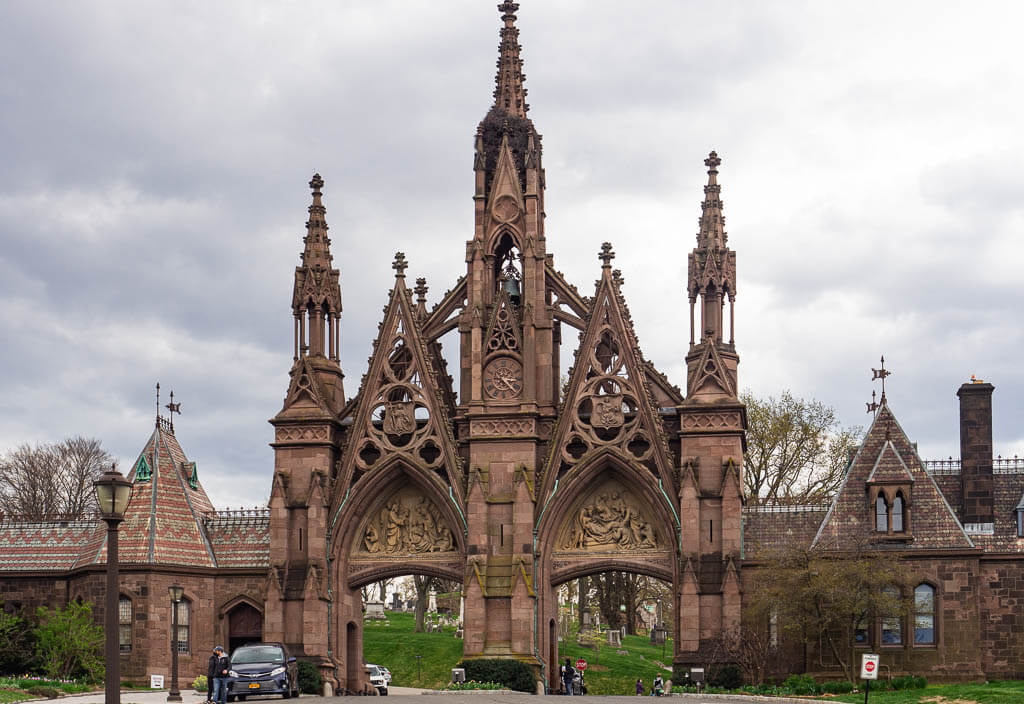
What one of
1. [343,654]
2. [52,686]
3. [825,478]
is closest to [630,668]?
[825,478]

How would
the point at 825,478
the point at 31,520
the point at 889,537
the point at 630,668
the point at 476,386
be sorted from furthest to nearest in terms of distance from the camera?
1. the point at 825,478
2. the point at 630,668
3. the point at 31,520
4. the point at 476,386
5. the point at 889,537

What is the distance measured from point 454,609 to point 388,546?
38911mm

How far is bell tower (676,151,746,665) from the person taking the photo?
164 feet

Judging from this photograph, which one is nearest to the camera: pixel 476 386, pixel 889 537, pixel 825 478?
pixel 889 537

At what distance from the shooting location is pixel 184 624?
5459 centimetres

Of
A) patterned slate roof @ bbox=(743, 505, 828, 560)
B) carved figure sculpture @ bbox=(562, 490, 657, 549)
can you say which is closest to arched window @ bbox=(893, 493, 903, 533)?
patterned slate roof @ bbox=(743, 505, 828, 560)

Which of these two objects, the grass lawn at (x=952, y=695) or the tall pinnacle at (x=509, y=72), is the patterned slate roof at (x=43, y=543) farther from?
the grass lawn at (x=952, y=695)

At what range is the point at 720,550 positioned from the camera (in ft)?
A: 166

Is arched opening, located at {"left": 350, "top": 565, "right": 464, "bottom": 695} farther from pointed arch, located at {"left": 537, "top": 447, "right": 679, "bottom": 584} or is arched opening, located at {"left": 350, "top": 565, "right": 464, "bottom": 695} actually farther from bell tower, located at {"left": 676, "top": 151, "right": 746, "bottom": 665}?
bell tower, located at {"left": 676, "top": 151, "right": 746, "bottom": 665}

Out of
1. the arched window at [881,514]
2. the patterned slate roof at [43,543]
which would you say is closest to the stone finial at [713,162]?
the arched window at [881,514]

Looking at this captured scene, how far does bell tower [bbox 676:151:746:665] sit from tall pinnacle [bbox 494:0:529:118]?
9008 millimetres

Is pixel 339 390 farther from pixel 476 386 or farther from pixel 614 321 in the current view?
pixel 614 321

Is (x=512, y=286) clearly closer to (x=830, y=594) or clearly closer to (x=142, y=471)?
(x=142, y=471)

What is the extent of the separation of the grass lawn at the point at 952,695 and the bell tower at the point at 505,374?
1213 cm
